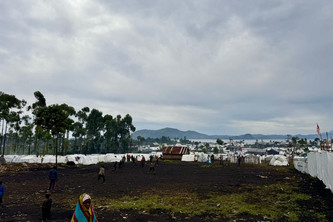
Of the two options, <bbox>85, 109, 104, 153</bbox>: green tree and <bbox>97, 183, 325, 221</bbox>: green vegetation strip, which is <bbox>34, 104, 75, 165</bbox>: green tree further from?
<bbox>85, 109, 104, 153</bbox>: green tree

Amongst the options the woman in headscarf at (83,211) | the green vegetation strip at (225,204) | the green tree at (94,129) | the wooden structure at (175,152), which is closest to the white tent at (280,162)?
the wooden structure at (175,152)

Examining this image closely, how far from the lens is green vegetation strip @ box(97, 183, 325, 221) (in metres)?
10.7

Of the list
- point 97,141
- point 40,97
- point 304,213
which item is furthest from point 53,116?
point 97,141

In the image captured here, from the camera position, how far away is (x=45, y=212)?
899 cm

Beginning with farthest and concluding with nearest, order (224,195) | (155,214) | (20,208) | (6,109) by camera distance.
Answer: (6,109), (224,195), (20,208), (155,214)

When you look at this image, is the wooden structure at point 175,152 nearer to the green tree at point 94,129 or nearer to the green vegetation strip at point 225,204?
the green tree at point 94,129

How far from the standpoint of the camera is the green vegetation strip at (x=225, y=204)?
35.2ft

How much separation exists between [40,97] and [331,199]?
4803 centimetres

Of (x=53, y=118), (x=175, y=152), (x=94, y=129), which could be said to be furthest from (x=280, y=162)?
(x=94, y=129)

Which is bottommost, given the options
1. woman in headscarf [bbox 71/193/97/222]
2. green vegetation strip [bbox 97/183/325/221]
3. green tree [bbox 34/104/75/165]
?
green vegetation strip [bbox 97/183/325/221]

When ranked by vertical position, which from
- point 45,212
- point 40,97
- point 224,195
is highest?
point 40,97

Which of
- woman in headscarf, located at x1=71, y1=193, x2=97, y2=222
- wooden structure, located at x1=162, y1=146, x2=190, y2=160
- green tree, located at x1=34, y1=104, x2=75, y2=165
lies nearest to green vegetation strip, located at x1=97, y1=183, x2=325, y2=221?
woman in headscarf, located at x1=71, y1=193, x2=97, y2=222

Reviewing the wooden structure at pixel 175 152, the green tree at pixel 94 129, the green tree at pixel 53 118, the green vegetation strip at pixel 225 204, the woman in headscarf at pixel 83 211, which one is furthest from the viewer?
the green tree at pixel 94 129

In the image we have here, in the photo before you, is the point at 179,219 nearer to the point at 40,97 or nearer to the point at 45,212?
the point at 45,212
